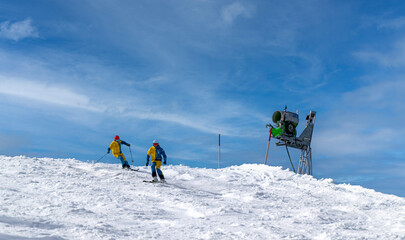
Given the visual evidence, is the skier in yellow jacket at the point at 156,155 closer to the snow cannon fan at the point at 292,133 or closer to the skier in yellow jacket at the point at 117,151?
the skier in yellow jacket at the point at 117,151

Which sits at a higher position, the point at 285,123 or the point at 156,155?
the point at 285,123

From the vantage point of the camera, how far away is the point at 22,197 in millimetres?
11703

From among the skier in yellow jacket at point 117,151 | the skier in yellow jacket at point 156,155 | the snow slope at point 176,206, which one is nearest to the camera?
the snow slope at point 176,206

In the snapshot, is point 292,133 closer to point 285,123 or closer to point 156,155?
point 285,123

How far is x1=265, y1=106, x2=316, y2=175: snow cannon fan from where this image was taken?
957 inches

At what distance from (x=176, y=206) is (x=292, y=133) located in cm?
1447

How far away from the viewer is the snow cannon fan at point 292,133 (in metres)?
24.3

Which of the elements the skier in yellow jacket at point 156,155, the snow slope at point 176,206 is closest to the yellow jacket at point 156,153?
the skier in yellow jacket at point 156,155

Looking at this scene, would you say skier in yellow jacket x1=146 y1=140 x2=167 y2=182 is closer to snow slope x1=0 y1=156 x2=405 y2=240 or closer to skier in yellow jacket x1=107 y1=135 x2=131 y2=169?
snow slope x1=0 y1=156 x2=405 y2=240

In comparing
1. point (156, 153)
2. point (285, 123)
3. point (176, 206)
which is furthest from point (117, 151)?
point (285, 123)

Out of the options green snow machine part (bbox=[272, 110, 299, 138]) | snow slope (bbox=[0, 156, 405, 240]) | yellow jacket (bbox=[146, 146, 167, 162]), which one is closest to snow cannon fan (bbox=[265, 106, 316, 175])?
green snow machine part (bbox=[272, 110, 299, 138])

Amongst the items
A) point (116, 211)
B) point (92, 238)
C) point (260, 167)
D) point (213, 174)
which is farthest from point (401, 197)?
point (92, 238)

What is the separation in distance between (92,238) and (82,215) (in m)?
2.12

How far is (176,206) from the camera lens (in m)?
12.4
